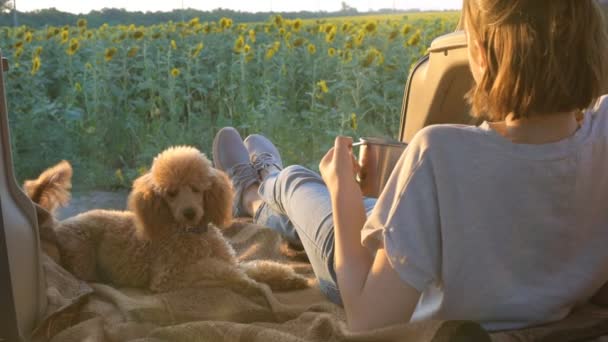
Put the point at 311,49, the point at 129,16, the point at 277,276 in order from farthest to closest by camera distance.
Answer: the point at 129,16, the point at 311,49, the point at 277,276

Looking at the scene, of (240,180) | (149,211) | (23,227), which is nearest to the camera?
(23,227)

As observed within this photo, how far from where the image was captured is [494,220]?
1378 millimetres

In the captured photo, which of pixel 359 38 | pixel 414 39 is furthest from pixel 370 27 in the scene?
pixel 414 39

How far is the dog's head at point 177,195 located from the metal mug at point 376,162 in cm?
86

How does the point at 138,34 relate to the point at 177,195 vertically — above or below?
above

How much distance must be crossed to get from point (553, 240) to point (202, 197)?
1339 millimetres

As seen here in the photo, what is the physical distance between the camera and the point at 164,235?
2504 millimetres

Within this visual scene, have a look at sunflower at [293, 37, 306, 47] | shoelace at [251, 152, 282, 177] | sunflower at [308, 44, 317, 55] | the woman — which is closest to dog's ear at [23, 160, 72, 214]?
shoelace at [251, 152, 282, 177]

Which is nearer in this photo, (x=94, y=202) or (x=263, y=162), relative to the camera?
(x=263, y=162)

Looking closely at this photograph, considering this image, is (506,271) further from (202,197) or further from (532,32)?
(202,197)

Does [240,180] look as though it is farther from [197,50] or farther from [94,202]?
[197,50]

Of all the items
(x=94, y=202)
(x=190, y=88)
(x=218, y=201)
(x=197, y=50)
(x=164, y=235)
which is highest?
(x=197, y=50)

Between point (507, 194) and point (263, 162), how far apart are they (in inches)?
80.9

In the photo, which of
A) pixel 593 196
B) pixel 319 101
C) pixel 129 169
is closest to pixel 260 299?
pixel 593 196
